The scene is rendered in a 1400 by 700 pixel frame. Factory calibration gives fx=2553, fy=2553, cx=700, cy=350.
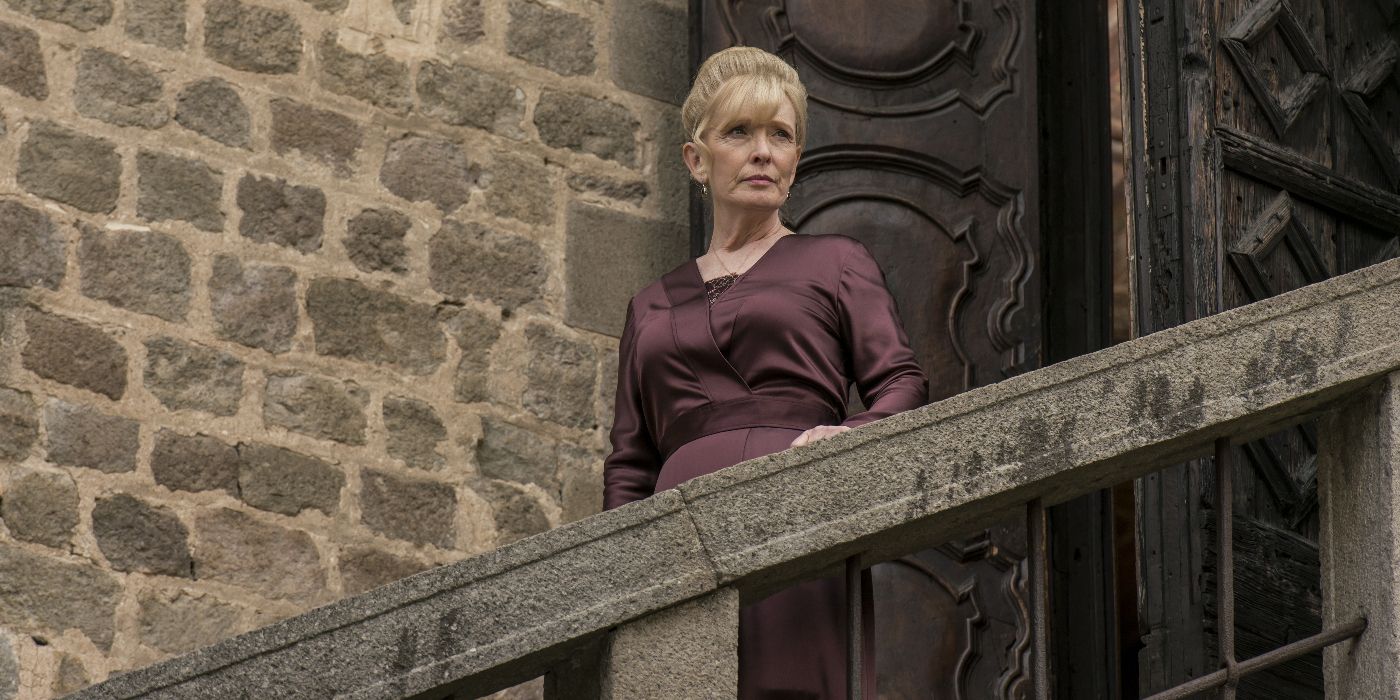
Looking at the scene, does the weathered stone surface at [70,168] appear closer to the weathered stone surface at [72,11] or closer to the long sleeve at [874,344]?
the weathered stone surface at [72,11]

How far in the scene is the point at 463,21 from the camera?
20.6 feet

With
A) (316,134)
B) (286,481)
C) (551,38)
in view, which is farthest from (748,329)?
(551,38)

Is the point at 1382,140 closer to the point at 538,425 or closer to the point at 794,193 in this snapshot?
the point at 794,193

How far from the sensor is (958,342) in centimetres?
623

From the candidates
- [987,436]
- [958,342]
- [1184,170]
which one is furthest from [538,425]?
[987,436]

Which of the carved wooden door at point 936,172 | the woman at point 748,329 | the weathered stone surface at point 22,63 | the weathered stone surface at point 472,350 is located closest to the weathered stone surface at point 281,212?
the weathered stone surface at point 472,350

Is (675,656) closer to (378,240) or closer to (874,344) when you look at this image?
(874,344)

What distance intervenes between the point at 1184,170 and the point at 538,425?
165 cm

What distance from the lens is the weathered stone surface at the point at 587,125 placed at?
6.38 m

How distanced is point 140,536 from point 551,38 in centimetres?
171

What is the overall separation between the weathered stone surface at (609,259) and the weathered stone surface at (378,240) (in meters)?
0.44

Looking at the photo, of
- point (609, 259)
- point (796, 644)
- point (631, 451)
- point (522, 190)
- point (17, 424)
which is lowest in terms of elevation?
point (796, 644)

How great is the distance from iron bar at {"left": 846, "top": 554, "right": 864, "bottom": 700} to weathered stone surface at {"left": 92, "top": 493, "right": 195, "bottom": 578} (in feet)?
8.36

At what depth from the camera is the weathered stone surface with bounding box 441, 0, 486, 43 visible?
626 centimetres
